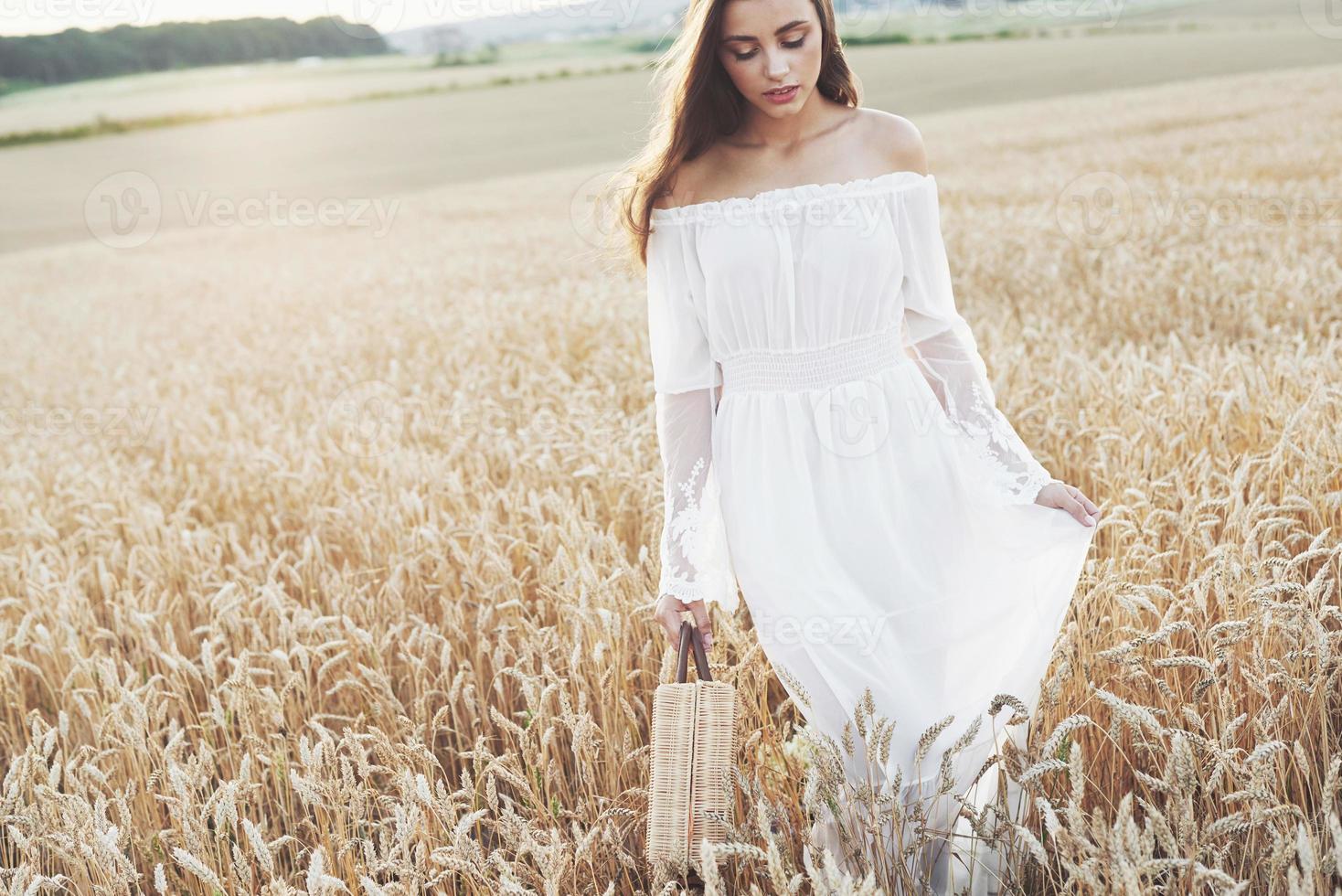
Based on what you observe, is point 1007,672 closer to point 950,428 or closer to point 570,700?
point 950,428

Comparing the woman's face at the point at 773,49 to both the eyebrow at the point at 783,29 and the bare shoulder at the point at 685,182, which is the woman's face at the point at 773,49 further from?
the bare shoulder at the point at 685,182

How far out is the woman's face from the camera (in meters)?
2.07

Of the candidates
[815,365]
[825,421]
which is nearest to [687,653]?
[825,421]

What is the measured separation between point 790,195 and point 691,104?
30 cm

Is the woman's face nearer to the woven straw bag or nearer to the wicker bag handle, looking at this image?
the wicker bag handle

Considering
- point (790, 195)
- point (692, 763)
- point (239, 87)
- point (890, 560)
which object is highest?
point (239, 87)

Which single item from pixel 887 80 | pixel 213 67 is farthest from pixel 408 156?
pixel 213 67

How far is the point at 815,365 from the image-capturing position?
7.09 feet

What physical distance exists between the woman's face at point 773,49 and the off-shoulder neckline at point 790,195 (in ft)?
0.52

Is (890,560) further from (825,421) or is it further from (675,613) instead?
(675,613)

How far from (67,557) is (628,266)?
2.97 m

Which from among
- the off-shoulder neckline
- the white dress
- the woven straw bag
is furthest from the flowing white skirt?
the off-shoulder neckline

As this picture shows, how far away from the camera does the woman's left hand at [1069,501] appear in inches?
82.3

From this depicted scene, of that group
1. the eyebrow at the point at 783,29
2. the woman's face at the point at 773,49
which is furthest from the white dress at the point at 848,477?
the eyebrow at the point at 783,29
